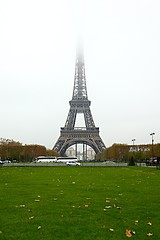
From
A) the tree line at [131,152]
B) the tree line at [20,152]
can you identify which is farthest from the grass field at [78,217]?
the tree line at [20,152]

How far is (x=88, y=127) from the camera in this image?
10212 centimetres

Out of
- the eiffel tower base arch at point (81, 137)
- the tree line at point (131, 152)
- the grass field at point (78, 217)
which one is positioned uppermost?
the eiffel tower base arch at point (81, 137)

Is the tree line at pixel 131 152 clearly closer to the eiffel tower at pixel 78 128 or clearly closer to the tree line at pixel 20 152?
the eiffel tower at pixel 78 128

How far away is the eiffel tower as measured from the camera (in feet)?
329

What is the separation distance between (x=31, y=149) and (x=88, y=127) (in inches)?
858

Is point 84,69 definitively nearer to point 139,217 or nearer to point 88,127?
point 88,127

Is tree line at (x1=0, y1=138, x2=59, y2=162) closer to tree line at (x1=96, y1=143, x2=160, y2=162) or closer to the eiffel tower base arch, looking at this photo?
the eiffel tower base arch

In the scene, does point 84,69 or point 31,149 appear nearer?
point 31,149

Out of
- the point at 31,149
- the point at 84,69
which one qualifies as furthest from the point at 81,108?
the point at 31,149

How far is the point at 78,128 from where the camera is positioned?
106 m

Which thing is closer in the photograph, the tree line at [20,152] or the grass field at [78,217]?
the grass field at [78,217]

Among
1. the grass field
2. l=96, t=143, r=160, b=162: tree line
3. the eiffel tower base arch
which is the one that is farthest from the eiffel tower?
the grass field

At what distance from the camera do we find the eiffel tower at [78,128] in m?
100

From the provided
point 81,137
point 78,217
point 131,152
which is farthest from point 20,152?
point 78,217
